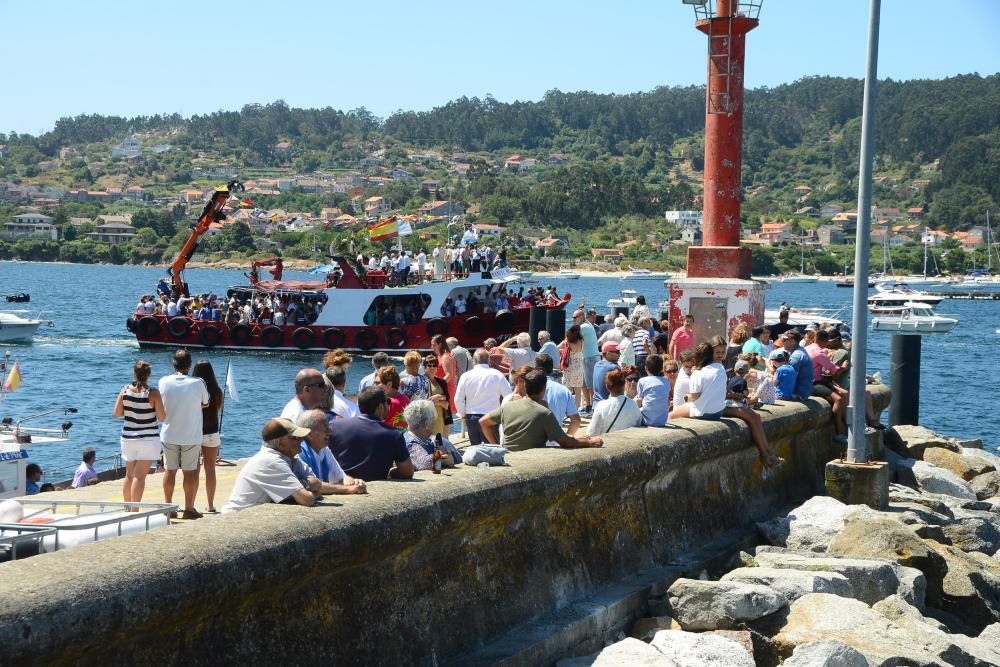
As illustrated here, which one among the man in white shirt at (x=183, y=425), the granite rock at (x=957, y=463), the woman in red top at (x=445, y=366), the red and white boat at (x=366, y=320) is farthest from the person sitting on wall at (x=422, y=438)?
the red and white boat at (x=366, y=320)

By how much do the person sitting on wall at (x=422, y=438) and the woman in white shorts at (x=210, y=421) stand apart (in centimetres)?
227

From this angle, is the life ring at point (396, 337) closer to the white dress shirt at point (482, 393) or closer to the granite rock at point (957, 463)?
the granite rock at point (957, 463)

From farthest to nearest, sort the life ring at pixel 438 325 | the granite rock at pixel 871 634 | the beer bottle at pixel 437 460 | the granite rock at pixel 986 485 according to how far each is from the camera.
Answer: the life ring at pixel 438 325, the granite rock at pixel 986 485, the granite rock at pixel 871 634, the beer bottle at pixel 437 460

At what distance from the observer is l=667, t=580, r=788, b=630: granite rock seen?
269 inches

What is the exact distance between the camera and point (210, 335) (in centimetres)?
4447

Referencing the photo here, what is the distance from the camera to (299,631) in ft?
16.4

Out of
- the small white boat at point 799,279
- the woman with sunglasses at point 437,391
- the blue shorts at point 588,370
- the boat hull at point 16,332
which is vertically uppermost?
the woman with sunglasses at point 437,391

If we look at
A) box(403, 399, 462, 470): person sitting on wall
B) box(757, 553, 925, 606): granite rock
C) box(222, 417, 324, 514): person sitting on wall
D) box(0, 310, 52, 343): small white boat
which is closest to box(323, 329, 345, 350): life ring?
box(0, 310, 52, 343): small white boat

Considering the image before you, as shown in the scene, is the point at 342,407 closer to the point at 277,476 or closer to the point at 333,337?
the point at 277,476

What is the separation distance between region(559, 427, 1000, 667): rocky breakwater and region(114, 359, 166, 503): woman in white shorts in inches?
147

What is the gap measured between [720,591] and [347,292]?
116 ft

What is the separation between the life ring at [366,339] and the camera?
4134 centimetres

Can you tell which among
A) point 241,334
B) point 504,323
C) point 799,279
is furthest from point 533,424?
point 799,279

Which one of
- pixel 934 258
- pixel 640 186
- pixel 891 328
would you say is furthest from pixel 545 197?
pixel 891 328
